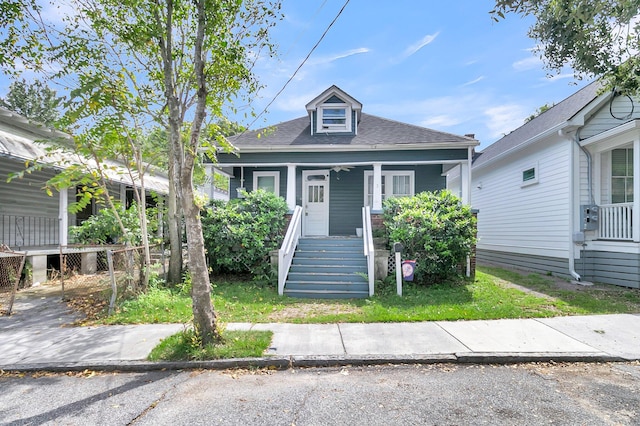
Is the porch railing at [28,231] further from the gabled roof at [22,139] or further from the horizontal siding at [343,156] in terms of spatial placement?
the horizontal siding at [343,156]

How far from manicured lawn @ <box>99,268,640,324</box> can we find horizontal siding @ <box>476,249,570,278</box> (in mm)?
1483

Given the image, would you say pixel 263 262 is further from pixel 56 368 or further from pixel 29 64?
pixel 29 64

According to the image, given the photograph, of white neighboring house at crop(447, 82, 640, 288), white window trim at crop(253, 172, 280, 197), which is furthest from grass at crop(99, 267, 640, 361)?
white window trim at crop(253, 172, 280, 197)

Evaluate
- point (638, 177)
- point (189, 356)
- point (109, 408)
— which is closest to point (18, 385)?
point (109, 408)

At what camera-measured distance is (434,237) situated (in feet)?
27.1

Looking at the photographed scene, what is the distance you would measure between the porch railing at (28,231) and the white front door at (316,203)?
8.21 metres

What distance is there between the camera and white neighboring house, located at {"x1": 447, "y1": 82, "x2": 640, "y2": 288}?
28.6 ft

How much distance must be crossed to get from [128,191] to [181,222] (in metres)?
9.53

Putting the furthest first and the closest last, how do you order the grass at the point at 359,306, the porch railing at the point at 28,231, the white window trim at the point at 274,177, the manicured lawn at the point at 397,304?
the white window trim at the point at 274,177 < the porch railing at the point at 28,231 < the manicured lawn at the point at 397,304 < the grass at the point at 359,306

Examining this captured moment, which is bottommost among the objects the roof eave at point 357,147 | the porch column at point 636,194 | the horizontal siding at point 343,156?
the porch column at point 636,194

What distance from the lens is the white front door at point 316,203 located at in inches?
498

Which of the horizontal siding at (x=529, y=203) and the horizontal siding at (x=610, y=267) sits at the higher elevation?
the horizontal siding at (x=529, y=203)

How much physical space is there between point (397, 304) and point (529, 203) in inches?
307

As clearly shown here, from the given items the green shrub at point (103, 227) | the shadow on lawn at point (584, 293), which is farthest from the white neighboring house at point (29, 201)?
the shadow on lawn at point (584, 293)
